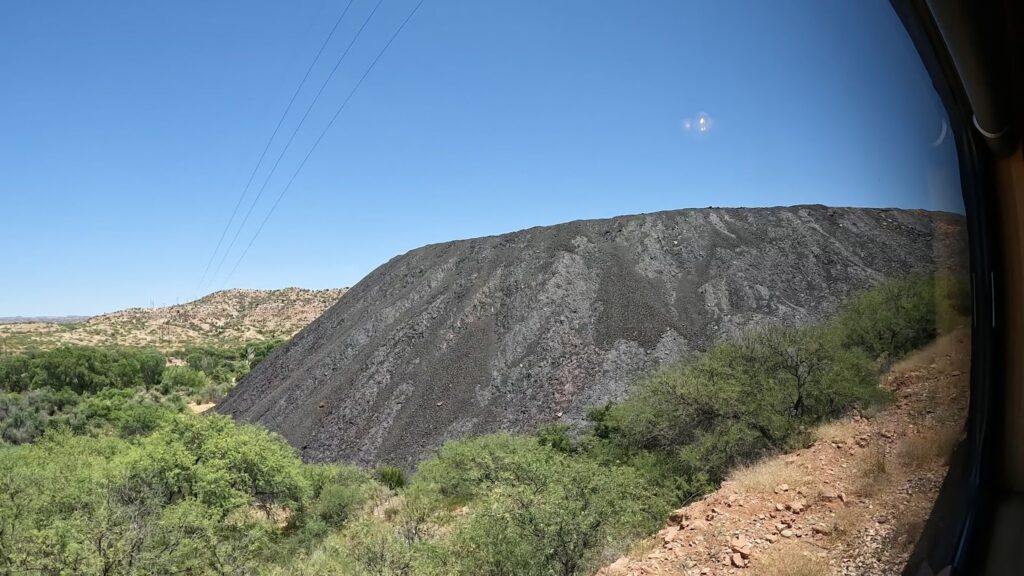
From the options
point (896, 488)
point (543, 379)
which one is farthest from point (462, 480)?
point (896, 488)

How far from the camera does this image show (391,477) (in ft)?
84.2

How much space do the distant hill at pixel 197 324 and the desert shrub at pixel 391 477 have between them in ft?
231

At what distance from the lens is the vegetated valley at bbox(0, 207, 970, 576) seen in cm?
1019

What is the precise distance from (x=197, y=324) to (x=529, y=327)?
291 feet

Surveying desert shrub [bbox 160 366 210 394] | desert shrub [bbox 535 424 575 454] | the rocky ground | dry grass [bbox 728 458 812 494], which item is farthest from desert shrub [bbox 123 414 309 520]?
desert shrub [bbox 160 366 210 394]

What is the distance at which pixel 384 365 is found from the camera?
120ft

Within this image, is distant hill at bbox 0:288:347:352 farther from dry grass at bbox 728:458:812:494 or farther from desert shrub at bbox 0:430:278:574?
dry grass at bbox 728:458:812:494

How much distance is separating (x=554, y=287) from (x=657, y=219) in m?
10.8

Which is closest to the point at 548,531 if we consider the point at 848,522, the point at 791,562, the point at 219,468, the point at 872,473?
the point at 791,562

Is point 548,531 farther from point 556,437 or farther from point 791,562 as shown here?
point 556,437

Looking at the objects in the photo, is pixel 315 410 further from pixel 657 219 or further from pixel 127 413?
pixel 657 219

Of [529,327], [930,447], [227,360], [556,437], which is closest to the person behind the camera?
[930,447]

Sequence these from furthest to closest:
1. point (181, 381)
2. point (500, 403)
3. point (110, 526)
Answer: point (181, 381), point (500, 403), point (110, 526)

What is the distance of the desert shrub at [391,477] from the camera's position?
2533 centimetres
